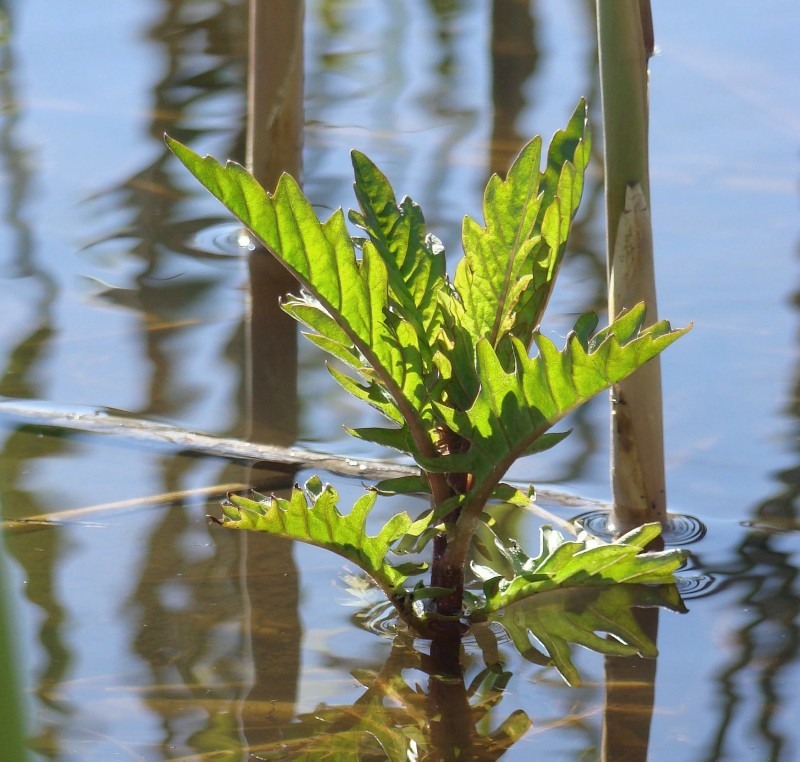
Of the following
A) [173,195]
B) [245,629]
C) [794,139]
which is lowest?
[245,629]

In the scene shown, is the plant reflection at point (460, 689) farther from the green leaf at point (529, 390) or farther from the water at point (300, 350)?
the green leaf at point (529, 390)

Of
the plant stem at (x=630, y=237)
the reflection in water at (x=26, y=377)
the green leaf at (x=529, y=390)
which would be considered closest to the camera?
the green leaf at (x=529, y=390)

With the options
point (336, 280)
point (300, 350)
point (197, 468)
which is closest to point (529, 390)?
point (336, 280)

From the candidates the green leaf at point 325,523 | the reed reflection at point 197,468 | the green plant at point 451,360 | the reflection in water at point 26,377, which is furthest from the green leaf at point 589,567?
the reflection in water at point 26,377

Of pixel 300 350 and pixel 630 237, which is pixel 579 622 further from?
pixel 300 350

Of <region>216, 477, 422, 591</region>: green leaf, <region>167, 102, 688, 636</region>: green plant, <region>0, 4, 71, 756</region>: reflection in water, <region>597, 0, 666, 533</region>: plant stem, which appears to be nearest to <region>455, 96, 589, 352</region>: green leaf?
<region>167, 102, 688, 636</region>: green plant

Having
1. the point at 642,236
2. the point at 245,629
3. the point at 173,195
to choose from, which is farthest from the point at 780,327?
the point at 173,195

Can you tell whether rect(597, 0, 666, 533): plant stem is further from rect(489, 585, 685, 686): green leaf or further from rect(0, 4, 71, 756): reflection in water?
rect(0, 4, 71, 756): reflection in water

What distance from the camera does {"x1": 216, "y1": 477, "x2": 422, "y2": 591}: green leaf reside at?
47.2 inches

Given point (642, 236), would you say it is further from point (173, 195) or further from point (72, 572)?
point (173, 195)

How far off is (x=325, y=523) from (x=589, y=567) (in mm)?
273

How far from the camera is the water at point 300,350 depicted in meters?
1.24

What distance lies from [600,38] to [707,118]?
1606mm

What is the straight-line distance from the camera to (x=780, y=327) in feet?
6.83
